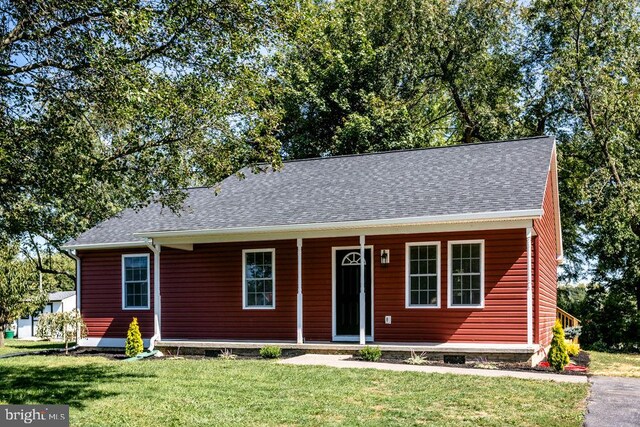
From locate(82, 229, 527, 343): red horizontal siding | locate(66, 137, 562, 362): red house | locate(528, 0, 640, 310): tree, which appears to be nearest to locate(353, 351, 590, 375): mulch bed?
locate(66, 137, 562, 362): red house

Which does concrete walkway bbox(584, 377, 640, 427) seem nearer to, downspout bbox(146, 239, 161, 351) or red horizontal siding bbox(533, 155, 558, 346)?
red horizontal siding bbox(533, 155, 558, 346)

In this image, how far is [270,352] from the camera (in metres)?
14.9

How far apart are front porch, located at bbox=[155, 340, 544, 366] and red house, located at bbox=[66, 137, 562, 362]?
46 millimetres

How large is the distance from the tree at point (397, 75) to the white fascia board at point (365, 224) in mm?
12052

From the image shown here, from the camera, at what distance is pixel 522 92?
28.2 m

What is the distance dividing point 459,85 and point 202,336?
17583mm

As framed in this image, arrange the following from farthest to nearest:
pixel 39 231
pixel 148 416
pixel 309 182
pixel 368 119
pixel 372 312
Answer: pixel 368 119
pixel 309 182
pixel 372 312
pixel 39 231
pixel 148 416

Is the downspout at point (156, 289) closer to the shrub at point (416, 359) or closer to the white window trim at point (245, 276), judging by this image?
the white window trim at point (245, 276)

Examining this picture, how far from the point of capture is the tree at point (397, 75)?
27.5 metres

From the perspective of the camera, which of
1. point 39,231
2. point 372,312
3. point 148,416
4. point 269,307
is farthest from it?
point 269,307

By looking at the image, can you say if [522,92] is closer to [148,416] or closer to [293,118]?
[293,118]

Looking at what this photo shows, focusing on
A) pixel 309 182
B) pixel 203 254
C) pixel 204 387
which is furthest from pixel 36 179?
pixel 309 182

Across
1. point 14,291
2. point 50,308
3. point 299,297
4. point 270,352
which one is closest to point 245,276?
point 299,297

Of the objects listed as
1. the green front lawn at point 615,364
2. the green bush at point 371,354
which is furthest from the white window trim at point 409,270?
the green front lawn at point 615,364
